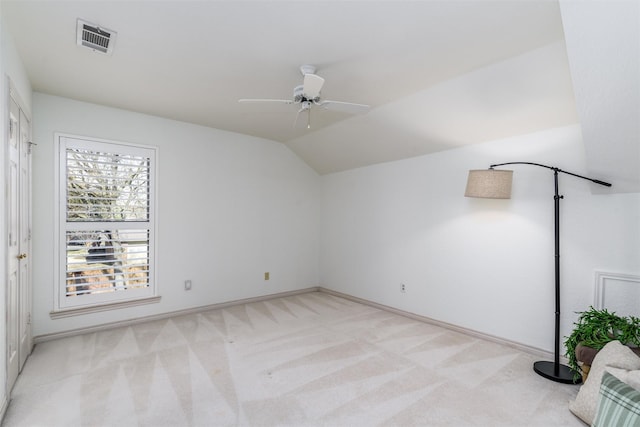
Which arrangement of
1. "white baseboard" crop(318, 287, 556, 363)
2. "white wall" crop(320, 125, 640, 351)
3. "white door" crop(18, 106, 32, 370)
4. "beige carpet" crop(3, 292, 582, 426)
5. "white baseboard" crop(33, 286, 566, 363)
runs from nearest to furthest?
"beige carpet" crop(3, 292, 582, 426), "white door" crop(18, 106, 32, 370), "white wall" crop(320, 125, 640, 351), "white baseboard" crop(318, 287, 556, 363), "white baseboard" crop(33, 286, 566, 363)

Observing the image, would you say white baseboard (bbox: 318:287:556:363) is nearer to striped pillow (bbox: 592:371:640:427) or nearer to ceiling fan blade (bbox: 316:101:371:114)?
striped pillow (bbox: 592:371:640:427)

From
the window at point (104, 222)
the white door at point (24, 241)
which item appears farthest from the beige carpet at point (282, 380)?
the window at point (104, 222)

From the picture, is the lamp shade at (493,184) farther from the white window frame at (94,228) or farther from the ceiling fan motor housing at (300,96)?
the white window frame at (94,228)

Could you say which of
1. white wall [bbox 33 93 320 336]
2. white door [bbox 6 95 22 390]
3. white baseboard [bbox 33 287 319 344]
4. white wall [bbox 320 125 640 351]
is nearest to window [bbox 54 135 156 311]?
white wall [bbox 33 93 320 336]

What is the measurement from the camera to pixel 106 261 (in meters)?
3.64

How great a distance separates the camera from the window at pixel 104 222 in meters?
3.42

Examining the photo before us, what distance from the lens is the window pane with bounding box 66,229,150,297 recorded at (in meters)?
3.46

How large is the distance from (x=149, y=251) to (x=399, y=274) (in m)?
3.22

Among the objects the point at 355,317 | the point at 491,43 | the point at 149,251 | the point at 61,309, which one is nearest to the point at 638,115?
the point at 491,43

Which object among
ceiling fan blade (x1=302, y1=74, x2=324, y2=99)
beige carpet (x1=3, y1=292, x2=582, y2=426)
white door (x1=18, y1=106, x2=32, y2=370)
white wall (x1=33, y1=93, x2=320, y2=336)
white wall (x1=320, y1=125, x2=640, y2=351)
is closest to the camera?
beige carpet (x1=3, y1=292, x2=582, y2=426)

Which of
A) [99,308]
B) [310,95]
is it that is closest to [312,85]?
[310,95]

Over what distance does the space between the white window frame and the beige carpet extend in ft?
1.08

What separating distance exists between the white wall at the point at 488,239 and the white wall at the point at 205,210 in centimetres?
103

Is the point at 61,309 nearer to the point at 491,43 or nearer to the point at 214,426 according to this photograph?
the point at 214,426
